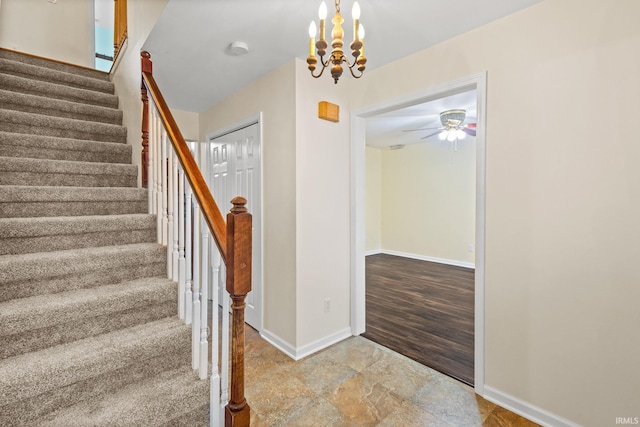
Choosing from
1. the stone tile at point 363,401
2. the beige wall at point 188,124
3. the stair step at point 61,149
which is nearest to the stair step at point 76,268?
the stair step at point 61,149

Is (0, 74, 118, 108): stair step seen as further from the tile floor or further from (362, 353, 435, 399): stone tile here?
(362, 353, 435, 399): stone tile

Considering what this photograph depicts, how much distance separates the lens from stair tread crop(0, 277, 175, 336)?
1.41 meters

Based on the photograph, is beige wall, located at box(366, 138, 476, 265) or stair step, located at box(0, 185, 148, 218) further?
beige wall, located at box(366, 138, 476, 265)

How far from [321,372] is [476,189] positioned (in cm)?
171

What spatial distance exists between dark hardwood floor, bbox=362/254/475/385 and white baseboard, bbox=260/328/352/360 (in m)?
0.27

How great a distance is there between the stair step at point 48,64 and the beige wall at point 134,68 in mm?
630

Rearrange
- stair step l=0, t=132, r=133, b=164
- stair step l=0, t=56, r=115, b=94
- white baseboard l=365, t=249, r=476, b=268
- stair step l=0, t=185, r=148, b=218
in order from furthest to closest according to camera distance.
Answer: white baseboard l=365, t=249, r=476, b=268 < stair step l=0, t=56, r=115, b=94 < stair step l=0, t=132, r=133, b=164 < stair step l=0, t=185, r=148, b=218

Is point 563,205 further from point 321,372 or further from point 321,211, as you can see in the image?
point 321,372

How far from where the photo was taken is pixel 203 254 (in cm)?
144

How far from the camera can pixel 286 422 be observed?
1781 millimetres

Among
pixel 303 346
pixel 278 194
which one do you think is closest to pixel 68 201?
pixel 278 194

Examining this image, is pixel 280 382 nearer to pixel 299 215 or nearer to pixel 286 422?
pixel 286 422

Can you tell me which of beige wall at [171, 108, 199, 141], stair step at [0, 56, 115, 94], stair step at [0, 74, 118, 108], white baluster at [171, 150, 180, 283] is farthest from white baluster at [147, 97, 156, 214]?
beige wall at [171, 108, 199, 141]

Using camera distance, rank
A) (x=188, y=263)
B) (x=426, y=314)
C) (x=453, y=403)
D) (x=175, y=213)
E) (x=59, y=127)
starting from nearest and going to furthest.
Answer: (x=188, y=263), (x=175, y=213), (x=453, y=403), (x=59, y=127), (x=426, y=314)
